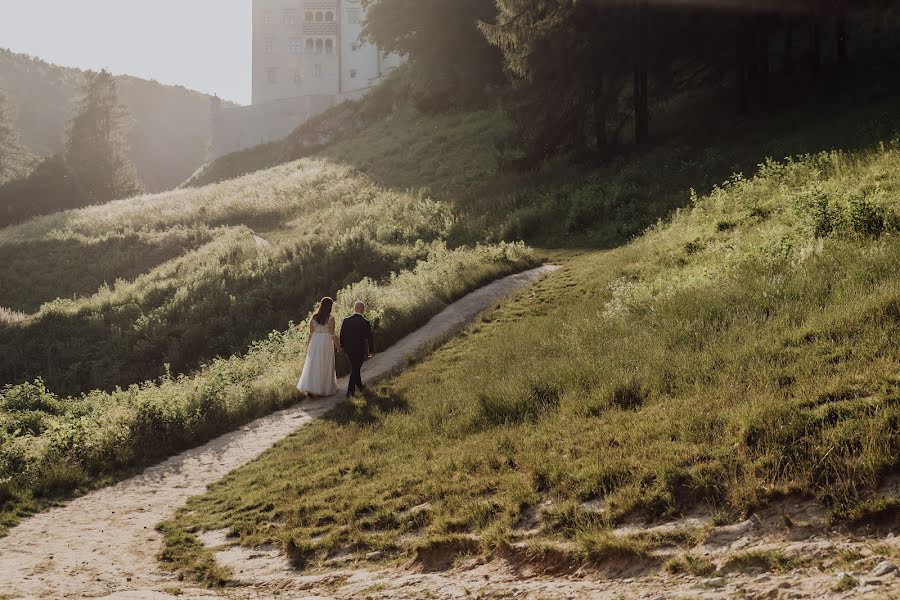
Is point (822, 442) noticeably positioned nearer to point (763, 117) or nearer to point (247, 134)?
point (763, 117)

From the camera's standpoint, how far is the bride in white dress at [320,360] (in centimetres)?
1544

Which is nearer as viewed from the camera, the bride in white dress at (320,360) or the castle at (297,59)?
the bride in white dress at (320,360)

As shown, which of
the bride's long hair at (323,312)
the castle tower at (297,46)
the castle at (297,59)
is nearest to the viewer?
the bride's long hair at (323,312)

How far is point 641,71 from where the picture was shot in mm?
30000

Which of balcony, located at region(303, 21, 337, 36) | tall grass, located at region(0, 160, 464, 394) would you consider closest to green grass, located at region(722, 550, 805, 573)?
tall grass, located at region(0, 160, 464, 394)

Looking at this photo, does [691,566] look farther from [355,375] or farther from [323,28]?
[323,28]

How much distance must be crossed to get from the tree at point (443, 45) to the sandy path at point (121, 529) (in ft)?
128

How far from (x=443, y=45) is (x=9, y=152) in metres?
Result: 66.1

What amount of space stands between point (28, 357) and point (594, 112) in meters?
23.9

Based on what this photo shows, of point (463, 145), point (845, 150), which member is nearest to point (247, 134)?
point (463, 145)

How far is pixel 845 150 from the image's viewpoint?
19.9 metres

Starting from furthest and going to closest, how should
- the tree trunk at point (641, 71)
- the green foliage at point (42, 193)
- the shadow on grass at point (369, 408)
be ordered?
1. the green foliage at point (42, 193)
2. the tree trunk at point (641, 71)
3. the shadow on grass at point (369, 408)

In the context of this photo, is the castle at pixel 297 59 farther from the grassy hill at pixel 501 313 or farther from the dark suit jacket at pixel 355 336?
the dark suit jacket at pixel 355 336

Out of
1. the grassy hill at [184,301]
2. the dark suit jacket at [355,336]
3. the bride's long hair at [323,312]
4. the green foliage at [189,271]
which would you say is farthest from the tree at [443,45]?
the dark suit jacket at [355,336]
